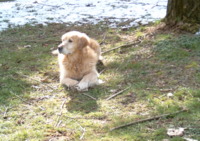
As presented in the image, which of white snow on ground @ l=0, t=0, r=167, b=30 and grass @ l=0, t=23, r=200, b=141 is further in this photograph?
white snow on ground @ l=0, t=0, r=167, b=30

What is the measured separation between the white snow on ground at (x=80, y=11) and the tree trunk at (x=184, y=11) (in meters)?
1.87

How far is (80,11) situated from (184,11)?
5.50m

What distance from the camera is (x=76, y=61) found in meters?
6.48

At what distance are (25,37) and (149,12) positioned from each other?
4.62 meters

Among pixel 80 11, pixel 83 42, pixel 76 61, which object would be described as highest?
pixel 83 42

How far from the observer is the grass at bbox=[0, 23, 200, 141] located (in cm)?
447

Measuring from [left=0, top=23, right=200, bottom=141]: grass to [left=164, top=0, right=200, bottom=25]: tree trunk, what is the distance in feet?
1.57

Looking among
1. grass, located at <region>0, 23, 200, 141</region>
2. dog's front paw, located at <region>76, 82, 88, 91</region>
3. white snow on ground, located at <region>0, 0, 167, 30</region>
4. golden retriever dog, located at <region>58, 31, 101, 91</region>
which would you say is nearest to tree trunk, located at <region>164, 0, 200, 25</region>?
grass, located at <region>0, 23, 200, 141</region>

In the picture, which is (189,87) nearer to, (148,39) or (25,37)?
(148,39)

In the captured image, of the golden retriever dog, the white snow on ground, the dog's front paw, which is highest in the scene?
the golden retriever dog

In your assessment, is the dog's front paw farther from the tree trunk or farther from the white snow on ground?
the white snow on ground

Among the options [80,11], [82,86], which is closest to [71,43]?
[82,86]

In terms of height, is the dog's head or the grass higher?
the dog's head

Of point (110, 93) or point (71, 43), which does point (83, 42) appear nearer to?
point (71, 43)
